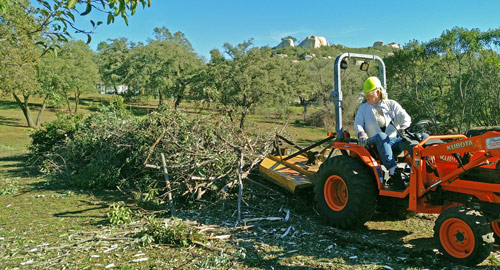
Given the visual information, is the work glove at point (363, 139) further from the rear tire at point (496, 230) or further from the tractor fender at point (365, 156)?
the rear tire at point (496, 230)

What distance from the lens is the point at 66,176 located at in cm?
932

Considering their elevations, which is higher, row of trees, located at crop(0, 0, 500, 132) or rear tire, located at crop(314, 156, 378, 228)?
row of trees, located at crop(0, 0, 500, 132)

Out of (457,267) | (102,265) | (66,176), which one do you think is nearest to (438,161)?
(457,267)

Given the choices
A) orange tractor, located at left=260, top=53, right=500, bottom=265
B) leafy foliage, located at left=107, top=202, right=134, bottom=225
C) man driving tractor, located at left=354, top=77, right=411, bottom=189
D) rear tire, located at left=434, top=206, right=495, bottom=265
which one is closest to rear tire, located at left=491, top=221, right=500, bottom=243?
orange tractor, located at left=260, top=53, right=500, bottom=265

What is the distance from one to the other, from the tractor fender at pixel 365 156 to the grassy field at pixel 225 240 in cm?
86

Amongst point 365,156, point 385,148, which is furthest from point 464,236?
point 365,156

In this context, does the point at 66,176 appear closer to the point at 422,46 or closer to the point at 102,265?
the point at 102,265

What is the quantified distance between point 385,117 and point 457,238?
6.65 feet

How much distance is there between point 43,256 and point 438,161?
5021mm

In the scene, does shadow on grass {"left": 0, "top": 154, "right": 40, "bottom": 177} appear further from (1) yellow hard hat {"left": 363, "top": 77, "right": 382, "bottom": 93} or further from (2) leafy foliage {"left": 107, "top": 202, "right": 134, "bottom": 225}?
(1) yellow hard hat {"left": 363, "top": 77, "right": 382, "bottom": 93}

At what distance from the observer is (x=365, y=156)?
521 cm

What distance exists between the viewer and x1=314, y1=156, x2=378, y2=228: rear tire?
5066 mm

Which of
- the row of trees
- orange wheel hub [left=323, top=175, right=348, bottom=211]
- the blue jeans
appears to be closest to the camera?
the blue jeans

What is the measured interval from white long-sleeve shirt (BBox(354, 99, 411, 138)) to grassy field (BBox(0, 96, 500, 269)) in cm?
145
